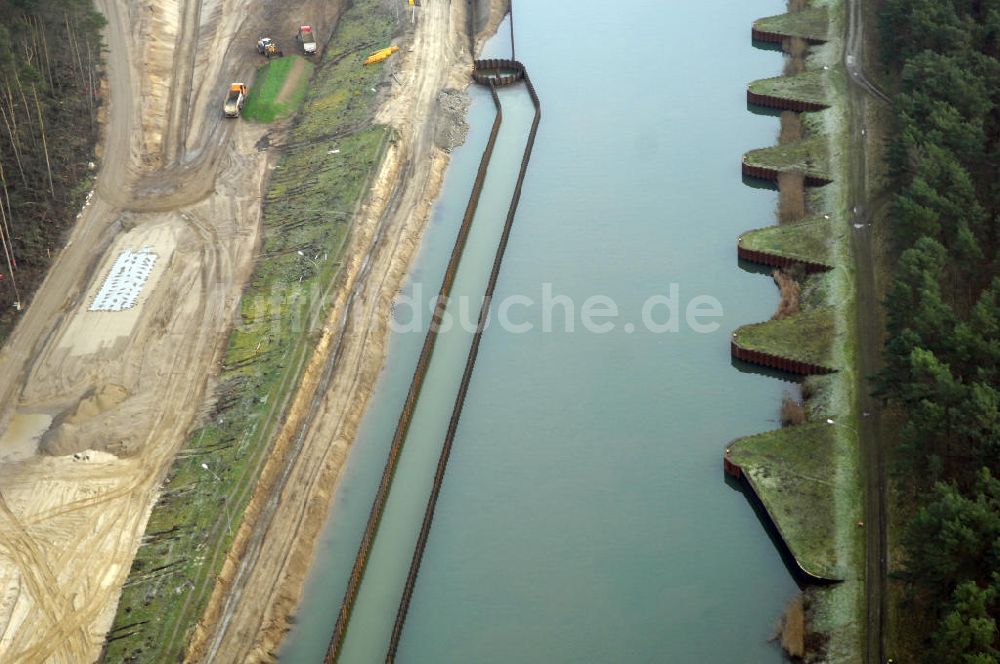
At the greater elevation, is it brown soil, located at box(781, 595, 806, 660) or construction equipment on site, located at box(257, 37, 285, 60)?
construction equipment on site, located at box(257, 37, 285, 60)

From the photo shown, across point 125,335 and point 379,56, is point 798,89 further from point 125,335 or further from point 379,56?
point 125,335

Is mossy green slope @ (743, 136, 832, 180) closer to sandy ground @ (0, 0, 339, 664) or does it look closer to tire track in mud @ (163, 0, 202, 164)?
sandy ground @ (0, 0, 339, 664)

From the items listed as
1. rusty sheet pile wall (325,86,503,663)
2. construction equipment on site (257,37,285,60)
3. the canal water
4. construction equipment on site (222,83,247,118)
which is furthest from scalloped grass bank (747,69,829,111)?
construction equipment on site (222,83,247,118)

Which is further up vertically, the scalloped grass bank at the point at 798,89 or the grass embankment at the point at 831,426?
the scalloped grass bank at the point at 798,89

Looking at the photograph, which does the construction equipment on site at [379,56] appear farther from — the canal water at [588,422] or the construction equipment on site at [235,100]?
the construction equipment on site at [235,100]

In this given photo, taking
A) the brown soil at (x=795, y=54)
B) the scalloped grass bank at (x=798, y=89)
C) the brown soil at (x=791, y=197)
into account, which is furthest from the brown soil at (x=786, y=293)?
the brown soil at (x=795, y=54)

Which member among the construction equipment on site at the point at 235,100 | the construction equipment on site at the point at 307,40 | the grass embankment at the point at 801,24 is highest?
the grass embankment at the point at 801,24

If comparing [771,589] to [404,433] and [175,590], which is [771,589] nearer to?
[404,433]

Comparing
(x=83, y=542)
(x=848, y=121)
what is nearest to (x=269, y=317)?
(x=83, y=542)
